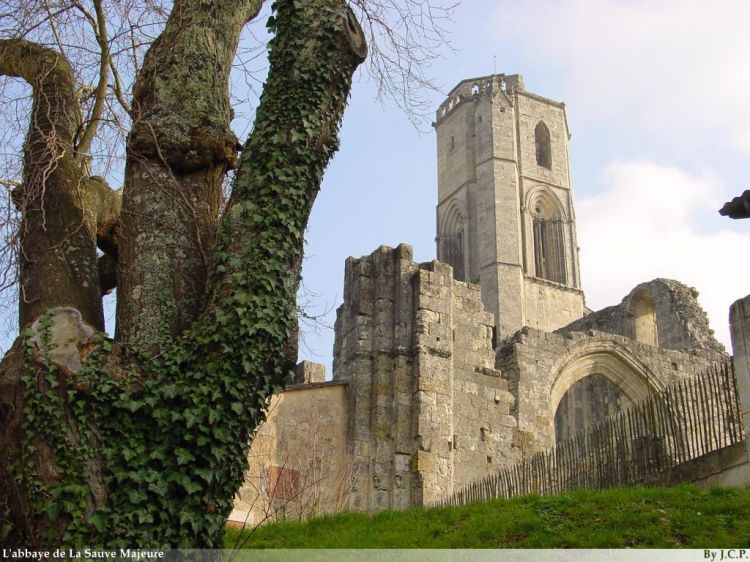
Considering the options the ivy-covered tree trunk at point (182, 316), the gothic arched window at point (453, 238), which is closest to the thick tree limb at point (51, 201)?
the ivy-covered tree trunk at point (182, 316)

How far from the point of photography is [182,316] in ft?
15.7

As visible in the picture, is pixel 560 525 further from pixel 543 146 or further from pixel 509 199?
pixel 543 146

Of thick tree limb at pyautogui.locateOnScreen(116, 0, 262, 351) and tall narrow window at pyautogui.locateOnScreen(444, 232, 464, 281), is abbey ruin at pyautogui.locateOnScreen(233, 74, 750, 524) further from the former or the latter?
tall narrow window at pyautogui.locateOnScreen(444, 232, 464, 281)

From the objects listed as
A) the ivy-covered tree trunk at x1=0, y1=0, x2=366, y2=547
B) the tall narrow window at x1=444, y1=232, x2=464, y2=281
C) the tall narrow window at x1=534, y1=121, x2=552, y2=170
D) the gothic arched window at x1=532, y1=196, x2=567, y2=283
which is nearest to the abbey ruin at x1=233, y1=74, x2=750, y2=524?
the ivy-covered tree trunk at x1=0, y1=0, x2=366, y2=547

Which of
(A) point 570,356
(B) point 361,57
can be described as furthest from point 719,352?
(B) point 361,57

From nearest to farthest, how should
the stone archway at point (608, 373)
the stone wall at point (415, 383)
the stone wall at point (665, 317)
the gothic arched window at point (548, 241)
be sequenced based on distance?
the stone wall at point (415, 383) → the stone archway at point (608, 373) → the stone wall at point (665, 317) → the gothic arched window at point (548, 241)

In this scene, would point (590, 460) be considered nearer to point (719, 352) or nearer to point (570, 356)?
point (570, 356)

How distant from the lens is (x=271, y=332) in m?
4.64

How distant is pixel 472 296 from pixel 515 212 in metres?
25.7

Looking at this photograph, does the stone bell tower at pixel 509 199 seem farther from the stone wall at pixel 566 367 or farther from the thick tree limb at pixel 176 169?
the thick tree limb at pixel 176 169

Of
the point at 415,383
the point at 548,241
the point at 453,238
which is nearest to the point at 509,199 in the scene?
the point at 548,241

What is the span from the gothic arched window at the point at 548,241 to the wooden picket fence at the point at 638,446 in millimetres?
29995

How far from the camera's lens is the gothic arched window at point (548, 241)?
137 feet

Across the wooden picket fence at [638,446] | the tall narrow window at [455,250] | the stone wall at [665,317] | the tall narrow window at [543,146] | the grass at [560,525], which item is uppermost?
the tall narrow window at [543,146]
